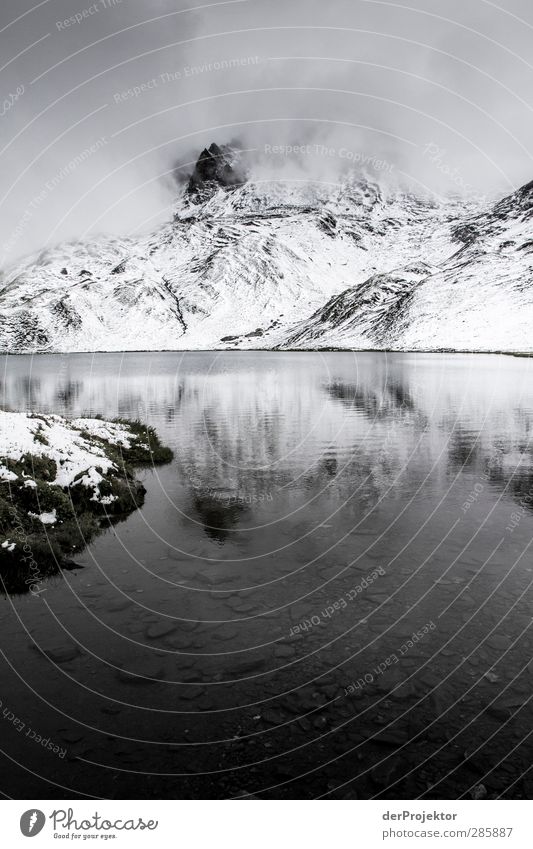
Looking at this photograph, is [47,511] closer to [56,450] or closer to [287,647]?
[56,450]

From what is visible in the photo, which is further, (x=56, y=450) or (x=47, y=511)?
(x=56, y=450)

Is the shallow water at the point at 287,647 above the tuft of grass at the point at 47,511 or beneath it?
beneath

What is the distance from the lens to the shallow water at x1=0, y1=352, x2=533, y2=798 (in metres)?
6.77

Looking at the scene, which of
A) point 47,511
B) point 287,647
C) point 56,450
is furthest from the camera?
point 56,450

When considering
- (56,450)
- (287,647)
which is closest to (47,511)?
(56,450)

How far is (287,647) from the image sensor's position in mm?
9406

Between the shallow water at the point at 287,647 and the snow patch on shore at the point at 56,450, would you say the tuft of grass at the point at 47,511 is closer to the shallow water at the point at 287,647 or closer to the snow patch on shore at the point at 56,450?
the snow patch on shore at the point at 56,450

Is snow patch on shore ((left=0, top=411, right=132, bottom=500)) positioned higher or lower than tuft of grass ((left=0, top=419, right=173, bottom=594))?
higher

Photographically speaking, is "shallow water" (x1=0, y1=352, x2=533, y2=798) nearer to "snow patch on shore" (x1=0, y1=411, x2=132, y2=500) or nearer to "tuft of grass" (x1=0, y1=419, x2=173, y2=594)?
"tuft of grass" (x1=0, y1=419, x2=173, y2=594)

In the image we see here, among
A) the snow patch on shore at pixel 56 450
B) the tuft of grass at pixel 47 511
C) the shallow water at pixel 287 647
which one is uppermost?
the snow patch on shore at pixel 56 450

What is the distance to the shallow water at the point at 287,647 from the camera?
6766 mm

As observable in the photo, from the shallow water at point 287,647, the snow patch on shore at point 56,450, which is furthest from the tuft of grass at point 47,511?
the shallow water at point 287,647

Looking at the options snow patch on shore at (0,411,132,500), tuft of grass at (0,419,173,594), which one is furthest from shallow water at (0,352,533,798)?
snow patch on shore at (0,411,132,500)

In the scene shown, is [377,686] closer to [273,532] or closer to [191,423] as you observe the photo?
[273,532]
